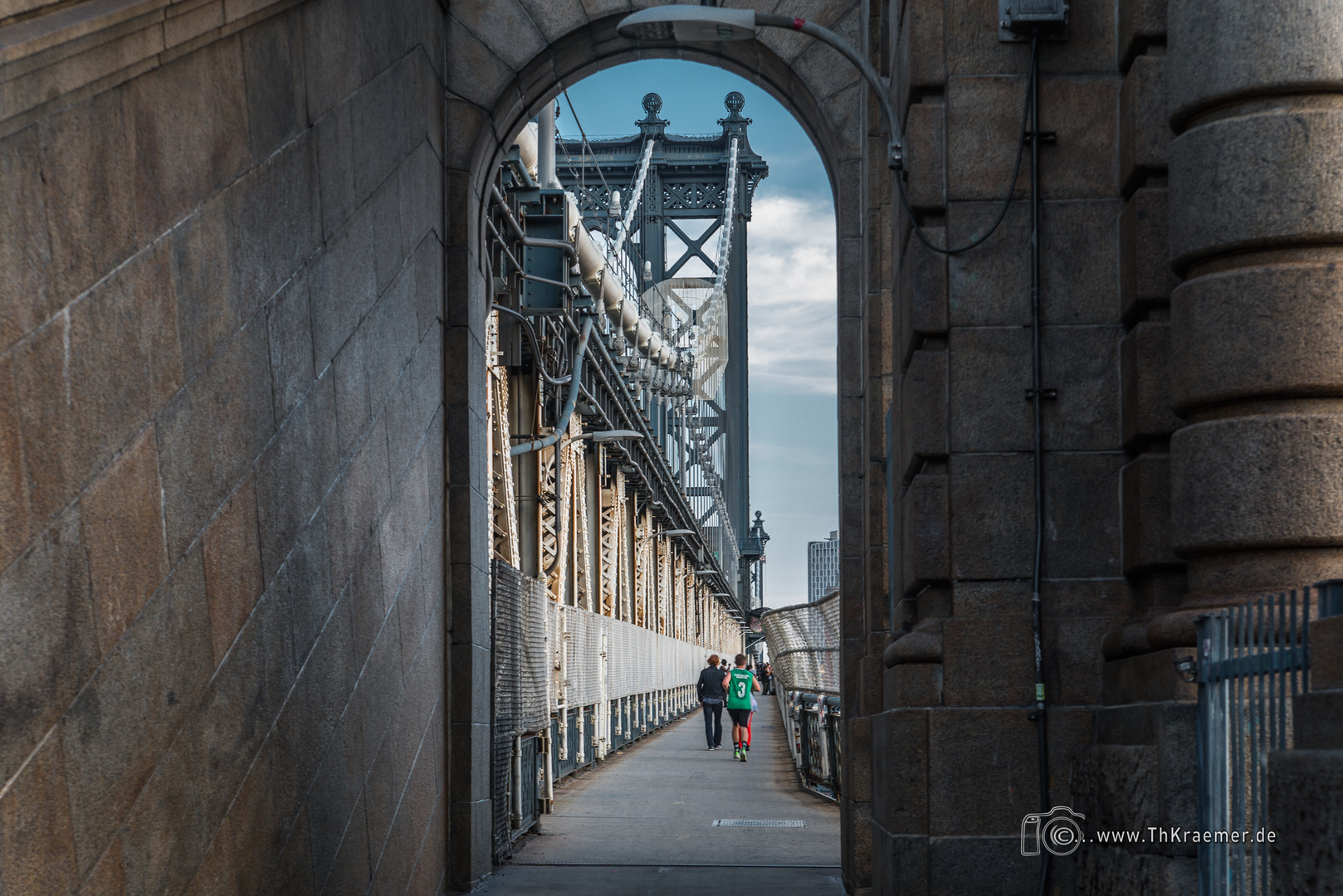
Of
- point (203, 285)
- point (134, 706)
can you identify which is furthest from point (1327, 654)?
point (203, 285)

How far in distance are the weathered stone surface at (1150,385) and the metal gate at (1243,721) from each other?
6.42 feet

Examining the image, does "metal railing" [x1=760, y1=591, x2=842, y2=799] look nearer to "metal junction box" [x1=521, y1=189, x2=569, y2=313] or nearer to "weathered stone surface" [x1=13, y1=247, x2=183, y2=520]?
"metal junction box" [x1=521, y1=189, x2=569, y2=313]

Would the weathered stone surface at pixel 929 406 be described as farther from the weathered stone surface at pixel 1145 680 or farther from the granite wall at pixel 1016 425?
the weathered stone surface at pixel 1145 680

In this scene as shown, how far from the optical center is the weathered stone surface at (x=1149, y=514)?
267 inches

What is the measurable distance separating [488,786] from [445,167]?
444cm

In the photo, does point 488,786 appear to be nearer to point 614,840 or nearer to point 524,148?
point 614,840

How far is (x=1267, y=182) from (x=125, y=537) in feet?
14.8

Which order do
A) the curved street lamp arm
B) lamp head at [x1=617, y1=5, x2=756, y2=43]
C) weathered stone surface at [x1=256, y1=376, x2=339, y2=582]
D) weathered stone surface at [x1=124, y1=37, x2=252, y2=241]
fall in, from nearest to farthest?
weathered stone surface at [x1=124, y1=37, x2=252, y2=241]
weathered stone surface at [x1=256, y1=376, x2=339, y2=582]
the curved street lamp arm
lamp head at [x1=617, y1=5, x2=756, y2=43]

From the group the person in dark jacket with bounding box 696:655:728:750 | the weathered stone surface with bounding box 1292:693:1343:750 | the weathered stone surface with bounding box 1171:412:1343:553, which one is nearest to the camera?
the weathered stone surface with bounding box 1292:693:1343:750

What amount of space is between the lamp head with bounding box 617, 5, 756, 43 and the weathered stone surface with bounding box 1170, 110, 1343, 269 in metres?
3.00

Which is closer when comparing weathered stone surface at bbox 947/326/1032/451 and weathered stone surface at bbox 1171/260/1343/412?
weathered stone surface at bbox 1171/260/1343/412
